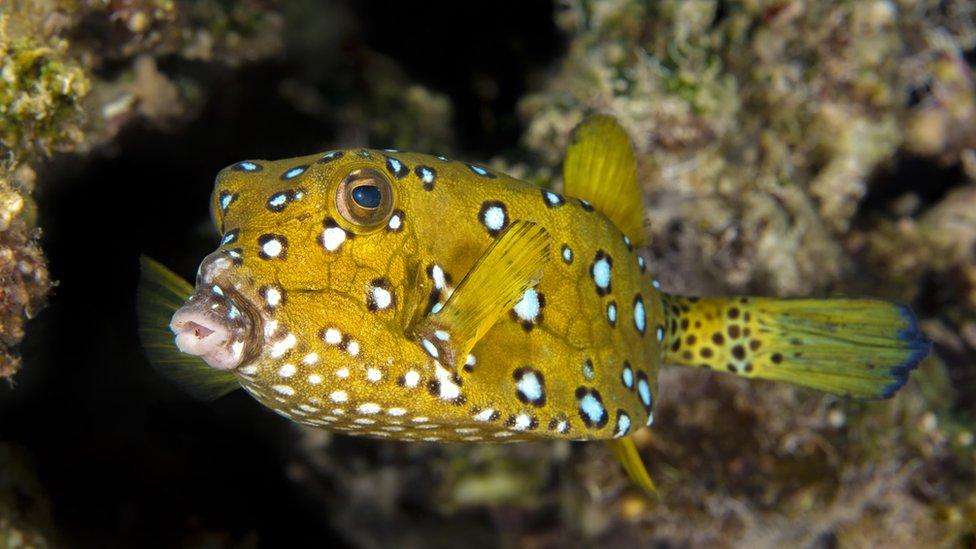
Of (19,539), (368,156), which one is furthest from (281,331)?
(19,539)

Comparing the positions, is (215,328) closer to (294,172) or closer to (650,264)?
(294,172)

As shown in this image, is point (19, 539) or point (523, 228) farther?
point (19, 539)

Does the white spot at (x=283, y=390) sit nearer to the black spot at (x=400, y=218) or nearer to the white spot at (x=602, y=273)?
the black spot at (x=400, y=218)

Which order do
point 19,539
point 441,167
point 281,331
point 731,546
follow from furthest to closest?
point 731,546 → point 19,539 → point 441,167 → point 281,331

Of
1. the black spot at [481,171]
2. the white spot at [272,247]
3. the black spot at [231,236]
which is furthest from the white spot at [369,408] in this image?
the black spot at [481,171]

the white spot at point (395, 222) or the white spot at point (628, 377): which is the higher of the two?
the white spot at point (395, 222)

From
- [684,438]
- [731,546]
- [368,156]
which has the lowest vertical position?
[731,546]

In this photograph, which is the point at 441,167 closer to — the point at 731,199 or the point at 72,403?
the point at 731,199

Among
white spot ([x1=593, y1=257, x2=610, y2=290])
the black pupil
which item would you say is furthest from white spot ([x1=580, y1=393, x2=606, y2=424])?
the black pupil
